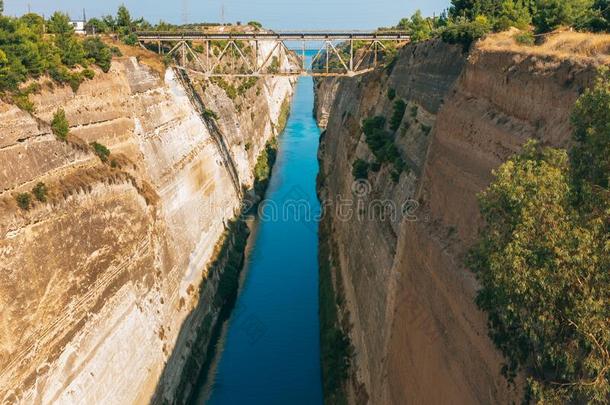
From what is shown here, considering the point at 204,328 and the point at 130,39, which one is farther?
the point at 130,39

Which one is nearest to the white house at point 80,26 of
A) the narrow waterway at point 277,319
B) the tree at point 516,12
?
the narrow waterway at point 277,319

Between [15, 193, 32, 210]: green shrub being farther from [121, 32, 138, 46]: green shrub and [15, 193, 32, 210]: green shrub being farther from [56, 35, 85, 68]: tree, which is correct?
[121, 32, 138, 46]: green shrub

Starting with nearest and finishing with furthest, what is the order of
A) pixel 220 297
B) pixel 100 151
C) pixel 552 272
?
pixel 552 272 < pixel 100 151 < pixel 220 297

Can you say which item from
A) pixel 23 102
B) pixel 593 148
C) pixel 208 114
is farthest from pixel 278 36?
pixel 593 148

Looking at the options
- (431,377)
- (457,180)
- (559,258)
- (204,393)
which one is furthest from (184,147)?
(559,258)

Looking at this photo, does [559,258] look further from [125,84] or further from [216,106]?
[216,106]

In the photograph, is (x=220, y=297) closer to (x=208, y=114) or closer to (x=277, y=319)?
(x=277, y=319)

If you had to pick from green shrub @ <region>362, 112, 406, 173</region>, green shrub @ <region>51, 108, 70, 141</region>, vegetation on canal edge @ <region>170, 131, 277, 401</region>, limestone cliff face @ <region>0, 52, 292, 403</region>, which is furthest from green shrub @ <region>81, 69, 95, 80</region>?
green shrub @ <region>362, 112, 406, 173</region>

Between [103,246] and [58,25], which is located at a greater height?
[58,25]
